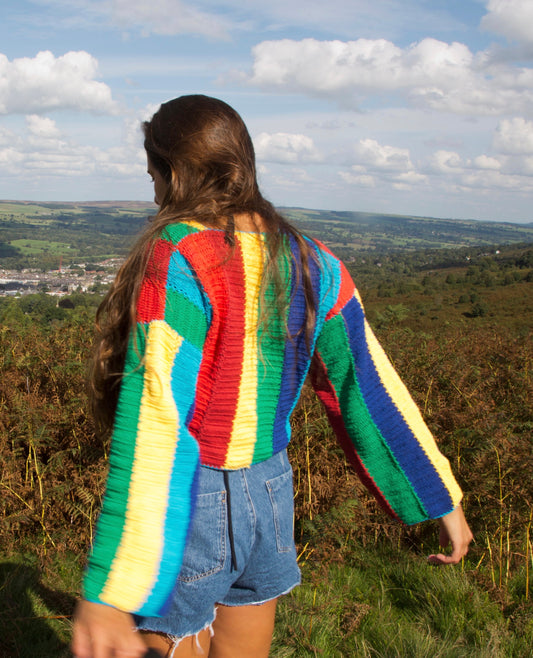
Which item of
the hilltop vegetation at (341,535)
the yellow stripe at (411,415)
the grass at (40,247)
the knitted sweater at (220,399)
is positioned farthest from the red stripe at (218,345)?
the grass at (40,247)

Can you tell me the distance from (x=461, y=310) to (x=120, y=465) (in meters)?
34.6

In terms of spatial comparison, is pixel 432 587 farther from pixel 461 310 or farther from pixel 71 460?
pixel 461 310

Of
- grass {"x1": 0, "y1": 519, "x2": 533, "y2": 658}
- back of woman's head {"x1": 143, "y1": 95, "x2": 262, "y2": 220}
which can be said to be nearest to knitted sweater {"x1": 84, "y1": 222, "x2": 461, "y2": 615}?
back of woman's head {"x1": 143, "y1": 95, "x2": 262, "y2": 220}

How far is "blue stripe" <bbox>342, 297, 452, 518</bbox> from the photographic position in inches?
56.1

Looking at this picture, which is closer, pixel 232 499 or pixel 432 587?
pixel 232 499

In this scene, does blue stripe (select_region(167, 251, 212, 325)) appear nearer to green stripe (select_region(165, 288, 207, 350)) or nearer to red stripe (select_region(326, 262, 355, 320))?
green stripe (select_region(165, 288, 207, 350))

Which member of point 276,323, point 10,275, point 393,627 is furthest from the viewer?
point 10,275

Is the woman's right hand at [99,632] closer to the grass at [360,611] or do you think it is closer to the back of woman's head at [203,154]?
the back of woman's head at [203,154]

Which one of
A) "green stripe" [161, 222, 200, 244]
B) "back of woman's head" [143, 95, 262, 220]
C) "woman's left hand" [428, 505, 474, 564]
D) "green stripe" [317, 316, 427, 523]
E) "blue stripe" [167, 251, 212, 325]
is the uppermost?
"back of woman's head" [143, 95, 262, 220]

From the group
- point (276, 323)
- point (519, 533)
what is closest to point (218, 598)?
point (276, 323)

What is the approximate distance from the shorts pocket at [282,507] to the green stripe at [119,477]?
18.3 inches

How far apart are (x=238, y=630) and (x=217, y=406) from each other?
0.67 metres

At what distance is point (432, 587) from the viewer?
2811 millimetres

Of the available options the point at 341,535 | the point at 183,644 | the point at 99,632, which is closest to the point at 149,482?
the point at 99,632
